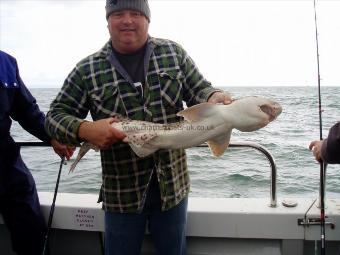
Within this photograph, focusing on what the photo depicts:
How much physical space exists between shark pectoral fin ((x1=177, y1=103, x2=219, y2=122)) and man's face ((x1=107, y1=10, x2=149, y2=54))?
2.21 ft

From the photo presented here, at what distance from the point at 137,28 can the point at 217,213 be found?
6.17 ft

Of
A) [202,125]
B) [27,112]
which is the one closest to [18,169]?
[27,112]

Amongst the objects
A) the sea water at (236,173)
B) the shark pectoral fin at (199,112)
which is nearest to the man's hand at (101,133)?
the shark pectoral fin at (199,112)

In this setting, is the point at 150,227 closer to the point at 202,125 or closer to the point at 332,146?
the point at 202,125

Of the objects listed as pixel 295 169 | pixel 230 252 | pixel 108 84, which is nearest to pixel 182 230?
pixel 230 252

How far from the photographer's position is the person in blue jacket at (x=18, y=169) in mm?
3520

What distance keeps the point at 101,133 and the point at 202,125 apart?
2.12ft

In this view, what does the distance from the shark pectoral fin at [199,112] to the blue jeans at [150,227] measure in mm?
674

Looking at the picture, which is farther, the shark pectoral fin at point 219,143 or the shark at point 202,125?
the shark pectoral fin at point 219,143

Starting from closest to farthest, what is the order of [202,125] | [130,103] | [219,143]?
[202,125] → [219,143] → [130,103]

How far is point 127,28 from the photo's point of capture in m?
2.74

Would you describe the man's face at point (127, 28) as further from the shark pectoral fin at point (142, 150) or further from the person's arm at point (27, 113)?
the person's arm at point (27, 113)

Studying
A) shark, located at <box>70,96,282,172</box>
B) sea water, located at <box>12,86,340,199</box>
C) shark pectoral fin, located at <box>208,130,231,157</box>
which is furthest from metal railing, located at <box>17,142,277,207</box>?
sea water, located at <box>12,86,340,199</box>

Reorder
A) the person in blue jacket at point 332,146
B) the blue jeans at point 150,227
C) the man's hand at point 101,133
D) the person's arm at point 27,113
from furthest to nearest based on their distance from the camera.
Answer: the person's arm at point 27,113 < the blue jeans at point 150,227 < the man's hand at point 101,133 < the person in blue jacket at point 332,146
